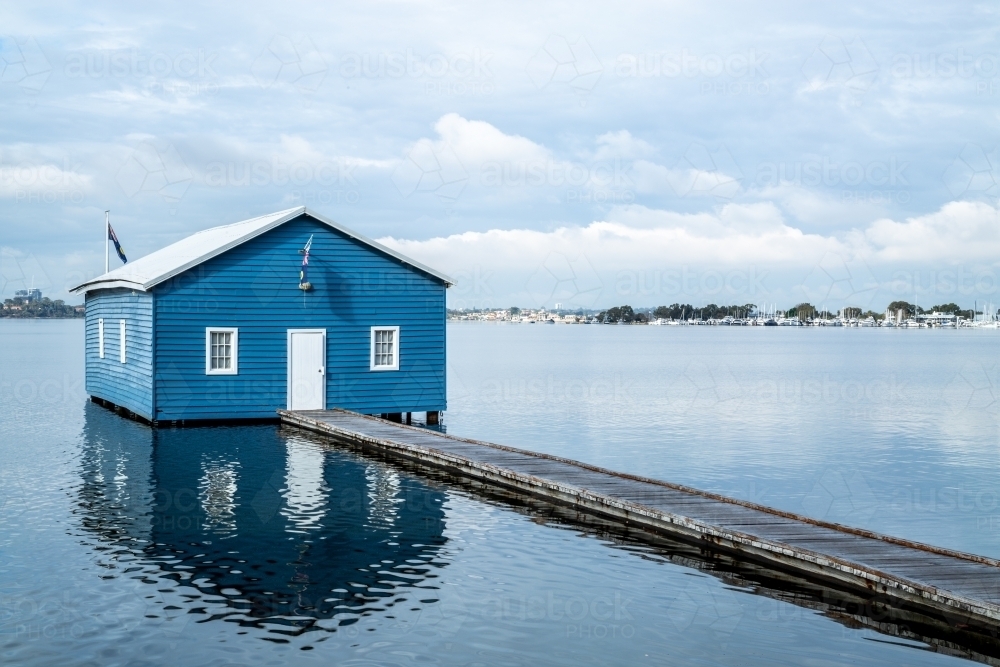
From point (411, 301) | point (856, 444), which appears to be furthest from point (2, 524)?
point (856, 444)

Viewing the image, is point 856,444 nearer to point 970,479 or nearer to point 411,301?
point 970,479

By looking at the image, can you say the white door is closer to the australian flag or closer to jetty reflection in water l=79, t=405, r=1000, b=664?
jetty reflection in water l=79, t=405, r=1000, b=664

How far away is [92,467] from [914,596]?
18.2 metres

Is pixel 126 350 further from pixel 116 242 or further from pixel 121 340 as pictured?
pixel 116 242

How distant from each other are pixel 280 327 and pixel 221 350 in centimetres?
184

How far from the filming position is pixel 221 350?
3006 centimetres

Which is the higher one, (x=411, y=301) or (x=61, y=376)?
(x=411, y=301)

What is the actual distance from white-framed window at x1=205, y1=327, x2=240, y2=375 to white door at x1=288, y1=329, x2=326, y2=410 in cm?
166

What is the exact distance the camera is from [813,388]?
6175 cm

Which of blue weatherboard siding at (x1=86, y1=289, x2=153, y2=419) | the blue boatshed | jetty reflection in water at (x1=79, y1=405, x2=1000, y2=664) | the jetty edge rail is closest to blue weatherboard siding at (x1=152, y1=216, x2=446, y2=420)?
the blue boatshed

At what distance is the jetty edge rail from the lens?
12.6 m

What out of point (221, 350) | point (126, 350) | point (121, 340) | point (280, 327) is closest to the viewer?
point (221, 350)

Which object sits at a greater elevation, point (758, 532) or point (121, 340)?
point (121, 340)

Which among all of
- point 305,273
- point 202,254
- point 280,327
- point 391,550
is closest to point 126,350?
point 202,254
